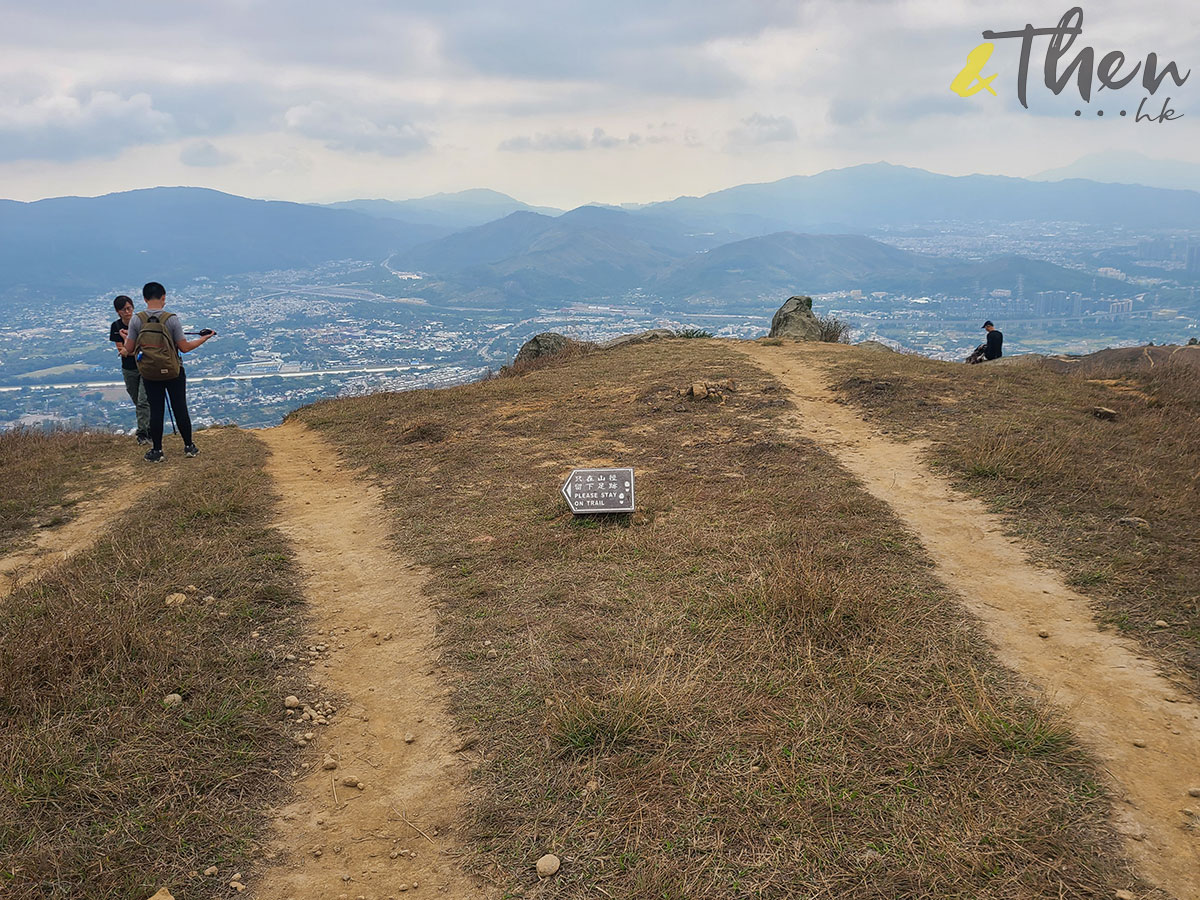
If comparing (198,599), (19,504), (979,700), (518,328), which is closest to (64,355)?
(518,328)

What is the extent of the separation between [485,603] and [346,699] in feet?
4.59

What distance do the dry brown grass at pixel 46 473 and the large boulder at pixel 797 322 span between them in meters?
18.5

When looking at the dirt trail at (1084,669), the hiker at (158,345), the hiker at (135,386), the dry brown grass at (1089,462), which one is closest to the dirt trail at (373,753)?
the dirt trail at (1084,669)

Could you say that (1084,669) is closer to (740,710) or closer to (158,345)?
(740,710)

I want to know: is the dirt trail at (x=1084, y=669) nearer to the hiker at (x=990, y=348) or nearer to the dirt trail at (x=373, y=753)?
the dirt trail at (x=373, y=753)

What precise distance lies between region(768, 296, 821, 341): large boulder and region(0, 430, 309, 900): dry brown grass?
19.2 metres

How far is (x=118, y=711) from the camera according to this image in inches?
165

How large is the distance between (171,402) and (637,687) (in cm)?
895

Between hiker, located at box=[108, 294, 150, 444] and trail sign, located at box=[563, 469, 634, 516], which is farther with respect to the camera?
hiker, located at box=[108, 294, 150, 444]

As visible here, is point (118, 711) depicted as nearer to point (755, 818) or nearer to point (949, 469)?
point (755, 818)

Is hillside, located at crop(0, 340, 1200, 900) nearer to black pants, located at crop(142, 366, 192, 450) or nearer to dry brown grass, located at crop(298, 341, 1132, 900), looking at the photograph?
dry brown grass, located at crop(298, 341, 1132, 900)

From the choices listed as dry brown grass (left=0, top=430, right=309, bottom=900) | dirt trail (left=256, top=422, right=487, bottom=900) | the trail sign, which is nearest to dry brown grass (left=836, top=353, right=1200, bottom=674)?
the trail sign

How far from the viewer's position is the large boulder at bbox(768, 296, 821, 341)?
74.6ft

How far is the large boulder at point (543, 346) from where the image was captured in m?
21.1
